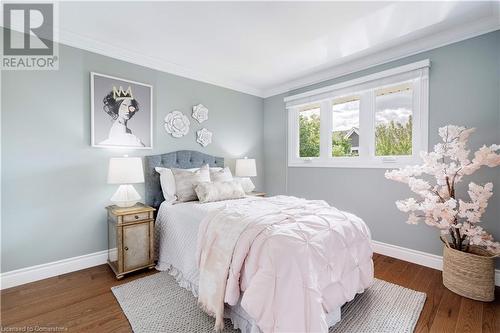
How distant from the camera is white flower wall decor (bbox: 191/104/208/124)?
349 cm

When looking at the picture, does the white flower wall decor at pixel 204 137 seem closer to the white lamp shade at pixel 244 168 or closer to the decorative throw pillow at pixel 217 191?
the white lamp shade at pixel 244 168

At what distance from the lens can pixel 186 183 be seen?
2.78m

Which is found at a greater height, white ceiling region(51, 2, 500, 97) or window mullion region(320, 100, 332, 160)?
white ceiling region(51, 2, 500, 97)

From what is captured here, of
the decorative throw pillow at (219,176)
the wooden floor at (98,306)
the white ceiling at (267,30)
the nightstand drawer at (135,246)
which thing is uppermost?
the white ceiling at (267,30)

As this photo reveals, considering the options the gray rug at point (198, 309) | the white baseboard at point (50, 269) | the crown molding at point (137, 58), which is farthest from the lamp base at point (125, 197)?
the crown molding at point (137, 58)

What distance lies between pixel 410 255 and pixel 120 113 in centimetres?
387

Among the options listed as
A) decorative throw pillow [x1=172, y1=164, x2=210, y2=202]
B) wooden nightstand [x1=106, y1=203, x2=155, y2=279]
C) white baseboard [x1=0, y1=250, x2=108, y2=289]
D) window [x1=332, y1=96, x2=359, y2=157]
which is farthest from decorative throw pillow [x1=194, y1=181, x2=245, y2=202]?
window [x1=332, y1=96, x2=359, y2=157]

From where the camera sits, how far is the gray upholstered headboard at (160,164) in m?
2.97

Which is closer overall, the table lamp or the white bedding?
the white bedding

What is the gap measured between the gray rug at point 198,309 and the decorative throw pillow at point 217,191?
92 centimetres

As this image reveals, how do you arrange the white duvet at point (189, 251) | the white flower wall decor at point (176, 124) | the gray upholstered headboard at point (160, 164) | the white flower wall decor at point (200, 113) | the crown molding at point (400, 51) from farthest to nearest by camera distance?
the white flower wall decor at point (200, 113) < the white flower wall decor at point (176, 124) < the gray upholstered headboard at point (160, 164) < the crown molding at point (400, 51) < the white duvet at point (189, 251)

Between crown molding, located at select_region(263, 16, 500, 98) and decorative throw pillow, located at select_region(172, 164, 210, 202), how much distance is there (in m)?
2.35

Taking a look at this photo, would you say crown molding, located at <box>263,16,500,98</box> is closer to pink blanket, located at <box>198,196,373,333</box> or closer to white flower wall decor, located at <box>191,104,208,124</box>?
white flower wall decor, located at <box>191,104,208,124</box>

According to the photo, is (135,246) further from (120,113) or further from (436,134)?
(436,134)
